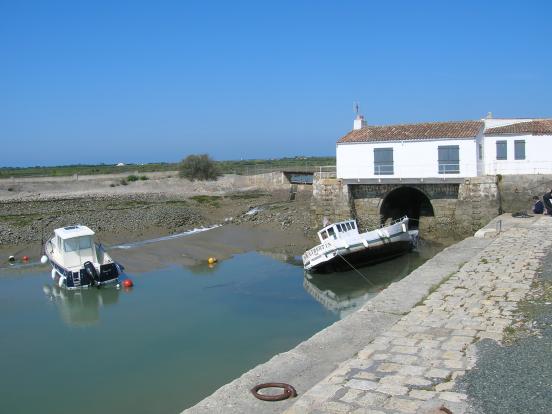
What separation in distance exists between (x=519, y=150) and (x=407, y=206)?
776cm

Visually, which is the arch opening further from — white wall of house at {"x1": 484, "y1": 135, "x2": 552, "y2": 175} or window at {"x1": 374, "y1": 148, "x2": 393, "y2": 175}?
white wall of house at {"x1": 484, "y1": 135, "x2": 552, "y2": 175}

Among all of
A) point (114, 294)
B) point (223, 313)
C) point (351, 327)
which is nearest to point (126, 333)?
point (223, 313)

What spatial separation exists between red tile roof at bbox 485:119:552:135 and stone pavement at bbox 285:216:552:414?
1531 centimetres

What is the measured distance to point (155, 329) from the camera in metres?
15.8

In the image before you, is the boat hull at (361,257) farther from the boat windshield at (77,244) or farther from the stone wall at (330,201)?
the boat windshield at (77,244)

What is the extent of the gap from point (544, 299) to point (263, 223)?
24.6 metres

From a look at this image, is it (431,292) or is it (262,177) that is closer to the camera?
(431,292)

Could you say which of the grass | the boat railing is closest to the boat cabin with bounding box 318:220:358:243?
the boat railing

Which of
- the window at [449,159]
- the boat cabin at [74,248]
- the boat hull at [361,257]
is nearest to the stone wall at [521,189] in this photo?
the window at [449,159]

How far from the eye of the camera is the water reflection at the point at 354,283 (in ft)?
61.2

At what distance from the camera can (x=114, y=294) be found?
20547 millimetres

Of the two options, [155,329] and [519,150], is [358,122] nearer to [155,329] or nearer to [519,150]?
[519,150]

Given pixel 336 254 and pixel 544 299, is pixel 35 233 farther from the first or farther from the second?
pixel 544 299

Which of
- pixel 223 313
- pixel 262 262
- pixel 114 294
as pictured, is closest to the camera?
pixel 223 313
